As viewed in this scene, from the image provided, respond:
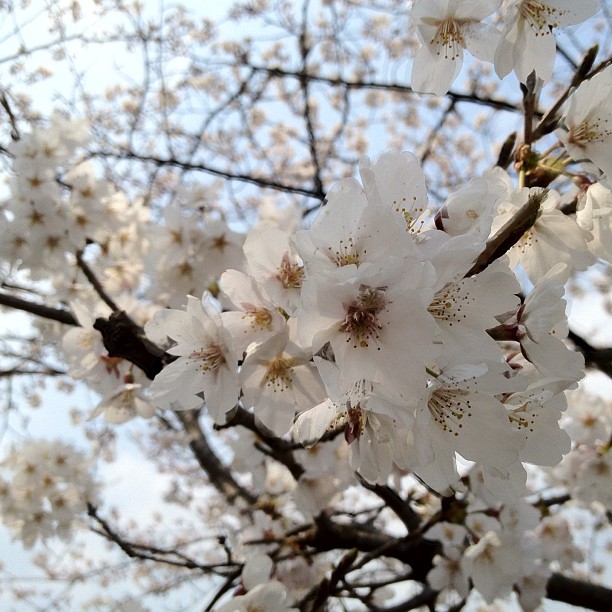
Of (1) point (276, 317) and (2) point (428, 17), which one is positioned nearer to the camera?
(1) point (276, 317)

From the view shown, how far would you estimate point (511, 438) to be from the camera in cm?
97

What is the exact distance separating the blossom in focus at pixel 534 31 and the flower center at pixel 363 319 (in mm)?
751

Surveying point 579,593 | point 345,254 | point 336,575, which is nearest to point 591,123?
point 345,254

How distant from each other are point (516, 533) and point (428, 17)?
196 centimetres

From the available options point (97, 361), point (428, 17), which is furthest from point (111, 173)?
point (428, 17)

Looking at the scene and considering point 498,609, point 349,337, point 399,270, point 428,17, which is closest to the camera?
point 399,270

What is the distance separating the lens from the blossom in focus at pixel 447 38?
1242 millimetres

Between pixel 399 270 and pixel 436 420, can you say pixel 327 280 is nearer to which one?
pixel 399 270

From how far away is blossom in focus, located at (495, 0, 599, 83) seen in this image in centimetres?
127

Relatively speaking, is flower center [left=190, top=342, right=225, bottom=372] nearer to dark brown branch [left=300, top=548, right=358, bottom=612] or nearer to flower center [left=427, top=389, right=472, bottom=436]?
flower center [left=427, top=389, right=472, bottom=436]

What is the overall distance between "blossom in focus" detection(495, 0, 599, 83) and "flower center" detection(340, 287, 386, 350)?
0.75 m

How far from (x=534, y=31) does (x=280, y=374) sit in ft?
3.45

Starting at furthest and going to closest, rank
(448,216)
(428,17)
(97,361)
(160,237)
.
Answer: (160,237) < (97,361) < (428,17) < (448,216)

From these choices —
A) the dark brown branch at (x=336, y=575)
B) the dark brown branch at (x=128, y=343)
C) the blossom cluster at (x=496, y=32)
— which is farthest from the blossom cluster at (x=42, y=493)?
the blossom cluster at (x=496, y=32)
